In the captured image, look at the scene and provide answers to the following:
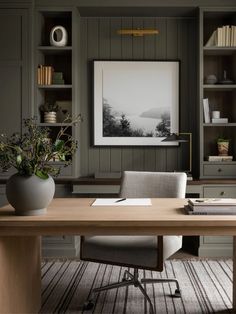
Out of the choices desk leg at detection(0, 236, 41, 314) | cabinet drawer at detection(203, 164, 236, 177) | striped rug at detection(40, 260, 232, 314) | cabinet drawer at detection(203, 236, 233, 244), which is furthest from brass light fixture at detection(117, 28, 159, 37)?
desk leg at detection(0, 236, 41, 314)

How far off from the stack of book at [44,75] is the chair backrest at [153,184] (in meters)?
1.64

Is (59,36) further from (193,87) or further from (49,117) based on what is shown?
(193,87)

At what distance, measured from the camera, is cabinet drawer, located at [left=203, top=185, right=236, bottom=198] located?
390 centimetres

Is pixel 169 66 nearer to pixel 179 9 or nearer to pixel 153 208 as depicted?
pixel 179 9

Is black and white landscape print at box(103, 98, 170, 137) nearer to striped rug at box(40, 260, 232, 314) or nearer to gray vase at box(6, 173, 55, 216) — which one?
striped rug at box(40, 260, 232, 314)

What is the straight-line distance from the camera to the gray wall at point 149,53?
4406 millimetres

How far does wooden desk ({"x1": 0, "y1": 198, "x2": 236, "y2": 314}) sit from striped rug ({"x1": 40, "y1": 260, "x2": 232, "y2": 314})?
0.60 m

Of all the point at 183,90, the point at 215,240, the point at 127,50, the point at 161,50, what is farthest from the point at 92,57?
the point at 215,240

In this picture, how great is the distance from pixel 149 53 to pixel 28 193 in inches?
114

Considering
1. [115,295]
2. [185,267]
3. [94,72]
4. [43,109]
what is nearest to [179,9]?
[94,72]

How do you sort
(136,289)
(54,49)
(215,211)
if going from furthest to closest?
(54,49) → (136,289) → (215,211)

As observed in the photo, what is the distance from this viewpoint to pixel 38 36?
411 cm

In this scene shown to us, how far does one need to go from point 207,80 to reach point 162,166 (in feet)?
3.36

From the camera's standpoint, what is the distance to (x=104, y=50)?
4422mm
